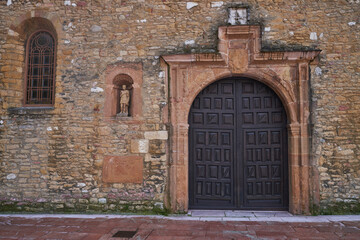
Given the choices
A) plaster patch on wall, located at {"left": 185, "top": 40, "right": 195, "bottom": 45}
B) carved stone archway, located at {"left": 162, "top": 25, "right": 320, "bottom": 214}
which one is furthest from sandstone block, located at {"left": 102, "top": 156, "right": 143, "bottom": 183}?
plaster patch on wall, located at {"left": 185, "top": 40, "right": 195, "bottom": 45}

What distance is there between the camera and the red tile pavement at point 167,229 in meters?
4.02

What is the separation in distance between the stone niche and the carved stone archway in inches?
26.1

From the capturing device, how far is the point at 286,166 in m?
5.45

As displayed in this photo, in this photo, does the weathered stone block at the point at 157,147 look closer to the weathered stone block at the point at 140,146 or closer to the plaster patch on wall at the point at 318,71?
the weathered stone block at the point at 140,146

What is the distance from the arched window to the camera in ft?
19.5

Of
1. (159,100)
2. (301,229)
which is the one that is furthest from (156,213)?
(301,229)

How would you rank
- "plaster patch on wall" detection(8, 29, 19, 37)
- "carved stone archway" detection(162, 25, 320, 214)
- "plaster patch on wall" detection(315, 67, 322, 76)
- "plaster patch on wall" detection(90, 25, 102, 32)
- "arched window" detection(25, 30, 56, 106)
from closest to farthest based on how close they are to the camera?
"carved stone archway" detection(162, 25, 320, 214) → "plaster patch on wall" detection(315, 67, 322, 76) → "plaster patch on wall" detection(90, 25, 102, 32) → "plaster patch on wall" detection(8, 29, 19, 37) → "arched window" detection(25, 30, 56, 106)

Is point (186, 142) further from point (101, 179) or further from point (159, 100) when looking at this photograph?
point (101, 179)

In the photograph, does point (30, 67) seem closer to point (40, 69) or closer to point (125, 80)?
point (40, 69)

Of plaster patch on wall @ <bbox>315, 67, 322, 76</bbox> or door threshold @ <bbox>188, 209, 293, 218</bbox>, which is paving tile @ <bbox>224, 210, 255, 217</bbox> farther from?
plaster patch on wall @ <bbox>315, 67, 322, 76</bbox>

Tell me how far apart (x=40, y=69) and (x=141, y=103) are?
2605mm

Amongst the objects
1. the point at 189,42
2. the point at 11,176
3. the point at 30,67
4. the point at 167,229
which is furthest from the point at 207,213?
the point at 30,67

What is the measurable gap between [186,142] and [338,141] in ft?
9.92

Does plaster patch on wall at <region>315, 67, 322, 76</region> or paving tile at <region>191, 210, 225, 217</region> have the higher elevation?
plaster patch on wall at <region>315, 67, 322, 76</region>
